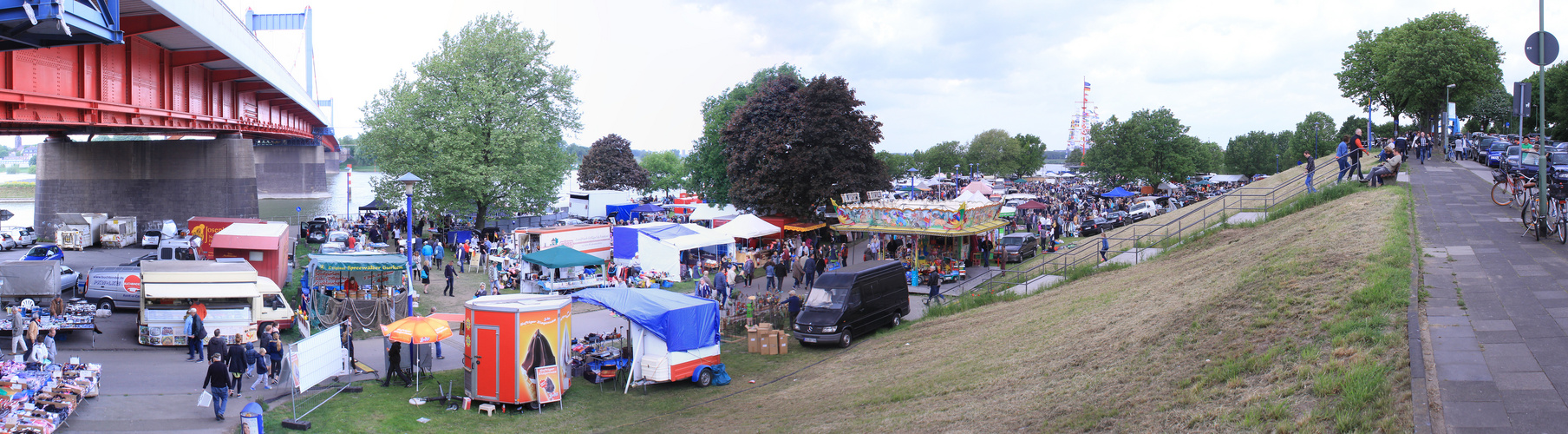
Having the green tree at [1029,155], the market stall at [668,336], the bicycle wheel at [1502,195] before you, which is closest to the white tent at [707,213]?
the market stall at [668,336]

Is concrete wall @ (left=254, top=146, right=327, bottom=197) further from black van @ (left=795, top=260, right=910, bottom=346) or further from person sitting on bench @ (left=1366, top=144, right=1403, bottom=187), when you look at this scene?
person sitting on bench @ (left=1366, top=144, right=1403, bottom=187)

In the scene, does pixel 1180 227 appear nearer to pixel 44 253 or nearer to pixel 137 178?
pixel 44 253

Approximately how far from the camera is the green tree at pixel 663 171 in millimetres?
80075

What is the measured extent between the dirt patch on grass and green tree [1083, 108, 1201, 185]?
139 feet

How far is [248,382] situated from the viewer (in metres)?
13.6

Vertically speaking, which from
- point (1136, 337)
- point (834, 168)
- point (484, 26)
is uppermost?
point (484, 26)

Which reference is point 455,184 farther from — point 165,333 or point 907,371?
point 907,371

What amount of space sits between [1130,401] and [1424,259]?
291 inches

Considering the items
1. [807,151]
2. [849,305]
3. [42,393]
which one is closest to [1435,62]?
[807,151]

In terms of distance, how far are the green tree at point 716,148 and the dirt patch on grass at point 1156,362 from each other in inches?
1114

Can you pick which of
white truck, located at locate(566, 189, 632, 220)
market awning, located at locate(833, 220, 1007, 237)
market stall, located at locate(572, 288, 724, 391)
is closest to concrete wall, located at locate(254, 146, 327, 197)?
Answer: white truck, located at locate(566, 189, 632, 220)

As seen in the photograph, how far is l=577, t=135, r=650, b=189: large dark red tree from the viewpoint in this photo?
85375 mm

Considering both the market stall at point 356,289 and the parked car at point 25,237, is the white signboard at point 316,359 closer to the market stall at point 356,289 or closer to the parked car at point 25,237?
the market stall at point 356,289

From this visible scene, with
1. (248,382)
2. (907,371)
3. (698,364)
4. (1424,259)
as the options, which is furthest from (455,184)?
(1424,259)
